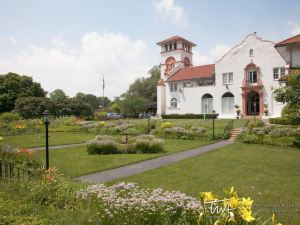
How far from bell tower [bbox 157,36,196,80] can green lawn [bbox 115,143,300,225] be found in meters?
40.1

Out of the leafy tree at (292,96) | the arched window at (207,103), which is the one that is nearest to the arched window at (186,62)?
the arched window at (207,103)

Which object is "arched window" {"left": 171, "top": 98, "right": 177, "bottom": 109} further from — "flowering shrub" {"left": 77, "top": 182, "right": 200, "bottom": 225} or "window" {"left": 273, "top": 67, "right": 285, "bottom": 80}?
"flowering shrub" {"left": 77, "top": 182, "right": 200, "bottom": 225}

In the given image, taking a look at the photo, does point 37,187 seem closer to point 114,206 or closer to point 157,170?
point 114,206

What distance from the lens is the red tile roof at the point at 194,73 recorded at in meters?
48.0

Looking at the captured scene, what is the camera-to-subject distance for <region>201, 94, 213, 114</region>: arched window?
45531 mm

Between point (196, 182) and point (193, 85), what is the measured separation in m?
40.7

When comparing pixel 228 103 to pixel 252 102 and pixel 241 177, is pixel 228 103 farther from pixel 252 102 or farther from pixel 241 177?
pixel 241 177

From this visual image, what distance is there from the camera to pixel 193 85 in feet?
162

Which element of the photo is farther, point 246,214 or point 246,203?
point 246,203

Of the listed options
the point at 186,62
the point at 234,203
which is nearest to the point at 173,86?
the point at 186,62

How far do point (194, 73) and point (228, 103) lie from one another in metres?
9.47

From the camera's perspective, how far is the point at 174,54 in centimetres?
5547

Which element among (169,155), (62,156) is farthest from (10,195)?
(169,155)

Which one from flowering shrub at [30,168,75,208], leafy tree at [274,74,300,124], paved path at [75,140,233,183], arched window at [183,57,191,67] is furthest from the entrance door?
flowering shrub at [30,168,75,208]
